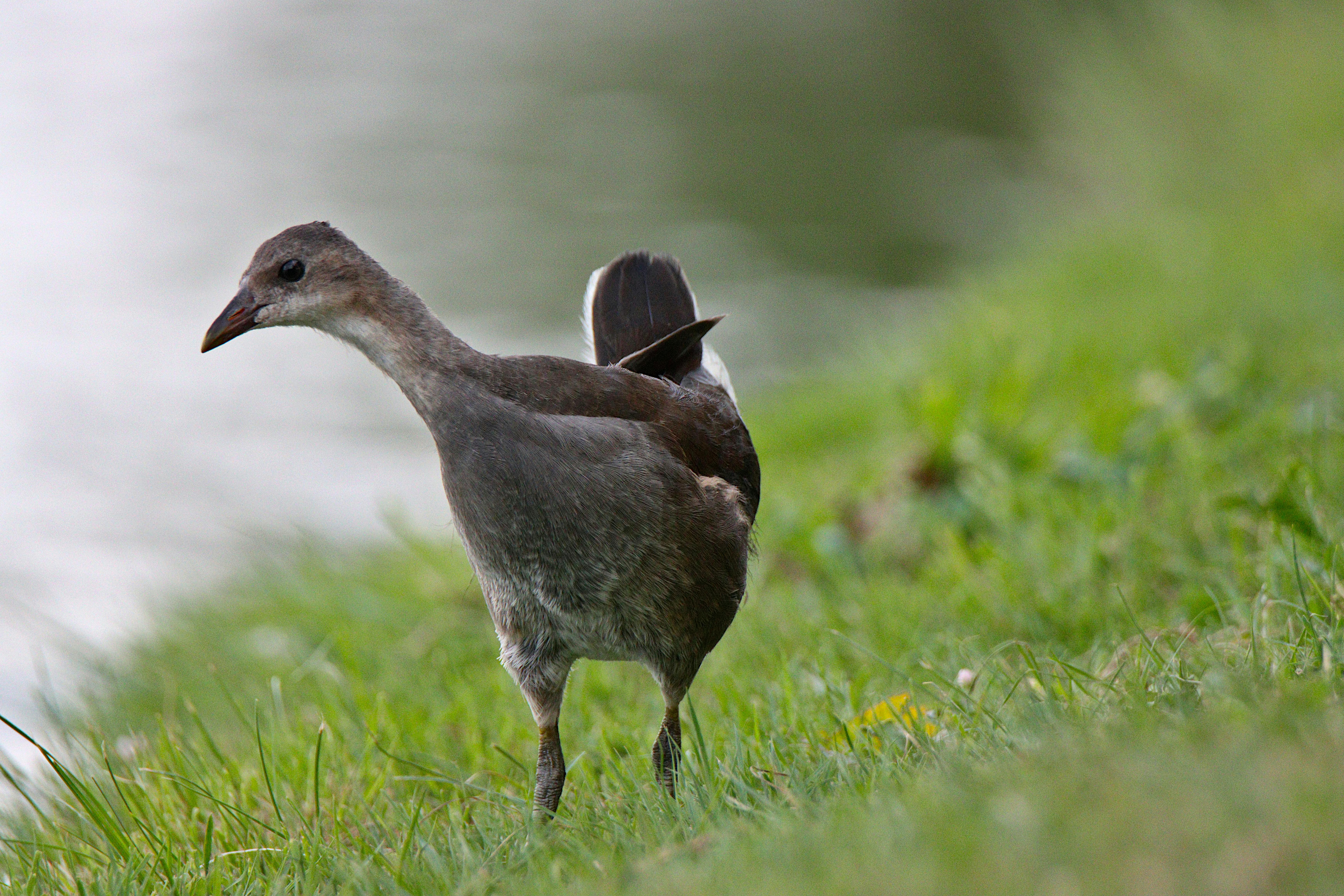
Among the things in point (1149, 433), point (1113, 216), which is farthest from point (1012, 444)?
point (1113, 216)

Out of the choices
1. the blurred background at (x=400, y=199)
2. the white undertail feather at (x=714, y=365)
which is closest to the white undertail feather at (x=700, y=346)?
the white undertail feather at (x=714, y=365)

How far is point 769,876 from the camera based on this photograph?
6.55ft

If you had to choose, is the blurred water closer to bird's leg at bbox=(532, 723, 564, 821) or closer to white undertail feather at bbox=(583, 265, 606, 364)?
white undertail feather at bbox=(583, 265, 606, 364)

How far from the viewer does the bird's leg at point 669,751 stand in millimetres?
2986

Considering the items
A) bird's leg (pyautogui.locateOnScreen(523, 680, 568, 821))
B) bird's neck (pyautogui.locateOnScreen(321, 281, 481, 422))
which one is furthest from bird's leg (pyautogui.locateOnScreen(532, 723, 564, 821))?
bird's neck (pyautogui.locateOnScreen(321, 281, 481, 422))

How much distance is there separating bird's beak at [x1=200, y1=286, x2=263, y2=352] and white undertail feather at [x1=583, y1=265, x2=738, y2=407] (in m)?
0.99

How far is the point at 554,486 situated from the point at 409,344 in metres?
0.49

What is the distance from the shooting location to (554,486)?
289 centimetres

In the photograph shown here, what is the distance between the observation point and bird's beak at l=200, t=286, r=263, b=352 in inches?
121

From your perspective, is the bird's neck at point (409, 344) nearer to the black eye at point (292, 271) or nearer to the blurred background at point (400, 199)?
the black eye at point (292, 271)

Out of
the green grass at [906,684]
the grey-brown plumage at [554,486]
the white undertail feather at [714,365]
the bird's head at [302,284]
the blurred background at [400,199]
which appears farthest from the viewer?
the blurred background at [400,199]

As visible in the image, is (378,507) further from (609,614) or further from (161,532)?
(609,614)

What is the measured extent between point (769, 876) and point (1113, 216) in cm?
966

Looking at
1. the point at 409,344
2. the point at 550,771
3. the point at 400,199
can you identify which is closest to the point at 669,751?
the point at 550,771
